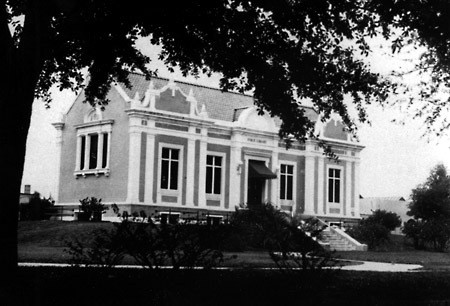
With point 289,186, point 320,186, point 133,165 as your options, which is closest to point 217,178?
point 133,165

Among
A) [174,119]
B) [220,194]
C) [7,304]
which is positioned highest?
[174,119]

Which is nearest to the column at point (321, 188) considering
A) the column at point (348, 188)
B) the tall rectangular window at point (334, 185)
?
the tall rectangular window at point (334, 185)

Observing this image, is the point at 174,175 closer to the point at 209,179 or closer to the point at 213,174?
the point at 209,179

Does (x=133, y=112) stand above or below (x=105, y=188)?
above

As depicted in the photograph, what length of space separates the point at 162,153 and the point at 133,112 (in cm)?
285

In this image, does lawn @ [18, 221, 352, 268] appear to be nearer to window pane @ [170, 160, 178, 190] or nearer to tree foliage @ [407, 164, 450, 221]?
window pane @ [170, 160, 178, 190]

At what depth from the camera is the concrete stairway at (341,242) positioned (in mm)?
36312

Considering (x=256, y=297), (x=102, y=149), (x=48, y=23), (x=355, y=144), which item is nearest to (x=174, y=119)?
(x=102, y=149)

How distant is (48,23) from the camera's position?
1216 cm

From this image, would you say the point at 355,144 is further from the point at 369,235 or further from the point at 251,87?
the point at 251,87

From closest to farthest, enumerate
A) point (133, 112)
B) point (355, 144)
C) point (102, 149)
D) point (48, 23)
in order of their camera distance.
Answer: point (48, 23)
point (133, 112)
point (102, 149)
point (355, 144)

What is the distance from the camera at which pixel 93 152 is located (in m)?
37.0

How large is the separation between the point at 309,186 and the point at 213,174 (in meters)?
7.73

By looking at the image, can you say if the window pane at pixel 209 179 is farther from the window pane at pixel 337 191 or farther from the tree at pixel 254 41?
the tree at pixel 254 41
